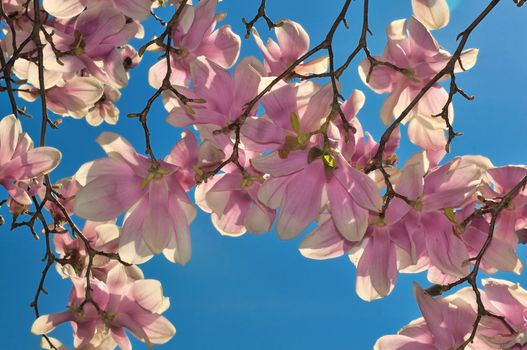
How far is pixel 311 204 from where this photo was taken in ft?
3.22

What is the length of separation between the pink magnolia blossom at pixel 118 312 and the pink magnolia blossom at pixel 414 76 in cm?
64

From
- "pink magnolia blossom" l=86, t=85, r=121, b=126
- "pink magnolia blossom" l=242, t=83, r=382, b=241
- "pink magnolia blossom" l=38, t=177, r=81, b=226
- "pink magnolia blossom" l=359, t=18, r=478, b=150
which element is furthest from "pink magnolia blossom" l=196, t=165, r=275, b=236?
"pink magnolia blossom" l=86, t=85, r=121, b=126

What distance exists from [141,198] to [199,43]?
44cm

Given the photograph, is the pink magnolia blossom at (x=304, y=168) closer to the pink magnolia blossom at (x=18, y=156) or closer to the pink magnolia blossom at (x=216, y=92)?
the pink magnolia blossom at (x=216, y=92)

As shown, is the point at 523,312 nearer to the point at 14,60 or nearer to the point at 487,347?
the point at 487,347

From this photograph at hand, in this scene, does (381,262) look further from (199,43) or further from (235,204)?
(199,43)

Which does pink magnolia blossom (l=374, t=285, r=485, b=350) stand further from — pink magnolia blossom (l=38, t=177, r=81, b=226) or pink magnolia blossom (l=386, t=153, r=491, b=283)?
pink magnolia blossom (l=38, t=177, r=81, b=226)

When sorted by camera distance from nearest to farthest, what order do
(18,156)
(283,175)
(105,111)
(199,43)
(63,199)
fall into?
(283,175), (18,156), (199,43), (63,199), (105,111)

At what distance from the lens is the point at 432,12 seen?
4.00ft

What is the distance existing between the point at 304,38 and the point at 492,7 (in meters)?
0.40

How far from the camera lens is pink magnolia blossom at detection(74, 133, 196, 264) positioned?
1.02 m

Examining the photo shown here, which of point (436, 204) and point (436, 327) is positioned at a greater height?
point (436, 204)

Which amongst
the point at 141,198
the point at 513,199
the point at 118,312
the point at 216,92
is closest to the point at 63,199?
the point at 118,312

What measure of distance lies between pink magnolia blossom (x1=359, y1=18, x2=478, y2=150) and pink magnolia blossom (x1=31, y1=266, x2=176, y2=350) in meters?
0.64
